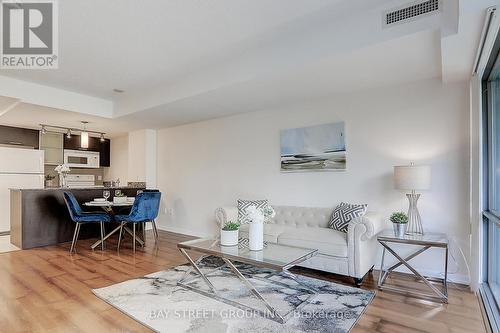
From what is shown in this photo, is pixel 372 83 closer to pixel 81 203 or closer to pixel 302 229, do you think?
pixel 302 229

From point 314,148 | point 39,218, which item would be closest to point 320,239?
point 314,148

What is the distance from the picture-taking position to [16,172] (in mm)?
5859

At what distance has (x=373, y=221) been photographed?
Result: 295 cm

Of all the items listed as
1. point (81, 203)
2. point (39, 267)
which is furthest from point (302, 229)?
point (81, 203)

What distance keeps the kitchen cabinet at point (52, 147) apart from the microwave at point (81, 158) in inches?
5.8

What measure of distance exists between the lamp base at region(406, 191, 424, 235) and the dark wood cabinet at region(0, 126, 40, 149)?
7475mm

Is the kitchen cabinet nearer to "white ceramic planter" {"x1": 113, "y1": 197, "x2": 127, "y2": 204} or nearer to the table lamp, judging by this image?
"white ceramic planter" {"x1": 113, "y1": 197, "x2": 127, "y2": 204}

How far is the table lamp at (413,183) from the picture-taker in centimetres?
289

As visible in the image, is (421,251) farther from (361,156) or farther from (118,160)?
(118,160)

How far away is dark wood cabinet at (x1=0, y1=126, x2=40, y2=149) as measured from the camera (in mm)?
5941

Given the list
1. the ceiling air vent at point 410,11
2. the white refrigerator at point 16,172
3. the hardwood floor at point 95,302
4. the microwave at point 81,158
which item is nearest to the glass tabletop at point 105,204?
the hardwood floor at point 95,302

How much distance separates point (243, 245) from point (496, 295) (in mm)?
2270

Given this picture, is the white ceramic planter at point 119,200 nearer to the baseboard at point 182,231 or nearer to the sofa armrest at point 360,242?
the baseboard at point 182,231

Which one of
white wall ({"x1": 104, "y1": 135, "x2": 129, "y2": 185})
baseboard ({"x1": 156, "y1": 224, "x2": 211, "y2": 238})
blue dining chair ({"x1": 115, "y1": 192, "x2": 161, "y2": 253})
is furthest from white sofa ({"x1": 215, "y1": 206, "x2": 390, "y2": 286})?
white wall ({"x1": 104, "y1": 135, "x2": 129, "y2": 185})
